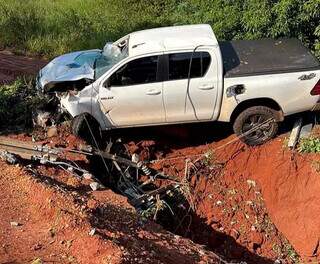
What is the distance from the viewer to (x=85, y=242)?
7.00 metres

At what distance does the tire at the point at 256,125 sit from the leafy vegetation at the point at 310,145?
20.9 inches

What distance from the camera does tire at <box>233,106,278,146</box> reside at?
10055mm

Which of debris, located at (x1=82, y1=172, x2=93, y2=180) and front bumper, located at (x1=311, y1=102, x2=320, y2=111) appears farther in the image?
front bumper, located at (x1=311, y1=102, x2=320, y2=111)

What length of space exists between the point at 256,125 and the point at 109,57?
9.35 ft

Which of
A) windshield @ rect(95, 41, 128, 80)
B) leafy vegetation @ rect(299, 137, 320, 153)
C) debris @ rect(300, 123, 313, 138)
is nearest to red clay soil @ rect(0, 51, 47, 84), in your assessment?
windshield @ rect(95, 41, 128, 80)

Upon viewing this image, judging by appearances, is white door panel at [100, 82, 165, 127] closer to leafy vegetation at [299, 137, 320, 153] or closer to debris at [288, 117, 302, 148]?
debris at [288, 117, 302, 148]

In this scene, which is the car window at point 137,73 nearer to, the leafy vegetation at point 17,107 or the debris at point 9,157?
the leafy vegetation at point 17,107

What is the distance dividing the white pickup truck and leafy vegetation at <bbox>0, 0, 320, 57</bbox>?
1.43 meters

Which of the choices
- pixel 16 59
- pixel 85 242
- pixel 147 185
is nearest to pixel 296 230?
pixel 147 185

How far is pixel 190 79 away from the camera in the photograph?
9.59 meters

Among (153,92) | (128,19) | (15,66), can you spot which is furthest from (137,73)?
(128,19)

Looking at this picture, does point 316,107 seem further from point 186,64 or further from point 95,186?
point 95,186

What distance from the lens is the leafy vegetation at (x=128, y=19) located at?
1145 cm

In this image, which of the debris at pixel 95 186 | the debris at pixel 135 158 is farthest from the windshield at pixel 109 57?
the debris at pixel 95 186
